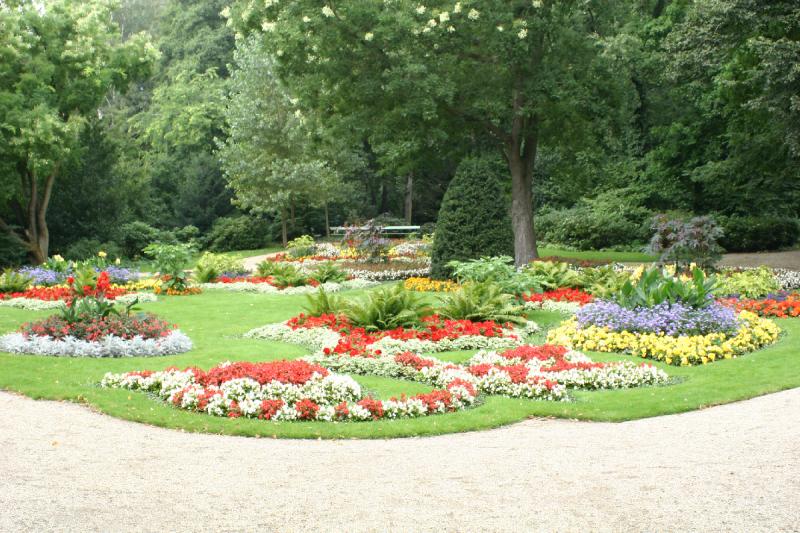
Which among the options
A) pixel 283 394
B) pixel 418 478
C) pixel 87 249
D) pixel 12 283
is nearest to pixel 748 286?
pixel 283 394

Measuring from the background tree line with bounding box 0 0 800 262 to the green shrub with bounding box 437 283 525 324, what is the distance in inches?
294

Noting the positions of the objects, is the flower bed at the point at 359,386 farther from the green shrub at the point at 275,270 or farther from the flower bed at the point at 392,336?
the green shrub at the point at 275,270

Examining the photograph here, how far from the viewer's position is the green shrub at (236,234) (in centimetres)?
3497

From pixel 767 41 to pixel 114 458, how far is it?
52.6ft

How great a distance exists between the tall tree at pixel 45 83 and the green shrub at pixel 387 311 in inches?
564

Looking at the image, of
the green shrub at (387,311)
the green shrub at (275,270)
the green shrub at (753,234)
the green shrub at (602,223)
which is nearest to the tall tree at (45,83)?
the green shrub at (275,270)

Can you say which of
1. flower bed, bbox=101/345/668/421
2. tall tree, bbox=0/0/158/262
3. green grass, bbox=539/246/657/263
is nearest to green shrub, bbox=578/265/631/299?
flower bed, bbox=101/345/668/421

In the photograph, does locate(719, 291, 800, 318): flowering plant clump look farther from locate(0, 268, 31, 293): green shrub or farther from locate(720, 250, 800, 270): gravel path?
locate(0, 268, 31, 293): green shrub

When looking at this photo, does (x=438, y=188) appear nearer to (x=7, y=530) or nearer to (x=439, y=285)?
(x=439, y=285)

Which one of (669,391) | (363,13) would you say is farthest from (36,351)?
(363,13)

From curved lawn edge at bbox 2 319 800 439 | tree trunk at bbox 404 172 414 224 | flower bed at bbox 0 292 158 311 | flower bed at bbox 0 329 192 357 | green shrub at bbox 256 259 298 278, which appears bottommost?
curved lawn edge at bbox 2 319 800 439

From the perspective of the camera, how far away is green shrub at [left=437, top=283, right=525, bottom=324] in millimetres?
12547

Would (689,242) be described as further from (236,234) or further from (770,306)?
(236,234)

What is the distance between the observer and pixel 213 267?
20.6 m
